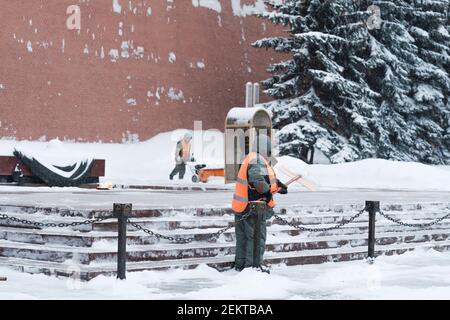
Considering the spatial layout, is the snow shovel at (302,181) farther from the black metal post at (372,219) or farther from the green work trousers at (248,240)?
the green work trousers at (248,240)

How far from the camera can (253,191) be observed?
10.2 metres

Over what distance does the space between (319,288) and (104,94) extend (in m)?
17.9

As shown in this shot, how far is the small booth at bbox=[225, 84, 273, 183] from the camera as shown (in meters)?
20.0

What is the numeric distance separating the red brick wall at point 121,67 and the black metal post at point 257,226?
15252 mm

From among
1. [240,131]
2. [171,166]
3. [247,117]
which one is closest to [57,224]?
[247,117]

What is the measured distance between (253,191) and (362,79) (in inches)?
766

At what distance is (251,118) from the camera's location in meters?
19.9

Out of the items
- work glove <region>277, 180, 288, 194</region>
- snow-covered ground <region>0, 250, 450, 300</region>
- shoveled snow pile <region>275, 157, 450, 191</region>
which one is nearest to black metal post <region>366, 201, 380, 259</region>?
snow-covered ground <region>0, 250, 450, 300</region>

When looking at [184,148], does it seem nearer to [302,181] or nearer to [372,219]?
[302,181]

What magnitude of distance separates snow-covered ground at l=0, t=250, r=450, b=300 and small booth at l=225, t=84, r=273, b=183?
902 centimetres

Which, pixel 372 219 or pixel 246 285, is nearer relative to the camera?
pixel 246 285

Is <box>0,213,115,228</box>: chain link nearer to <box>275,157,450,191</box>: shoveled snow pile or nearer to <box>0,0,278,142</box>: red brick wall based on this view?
<box>275,157,450,191</box>: shoveled snow pile

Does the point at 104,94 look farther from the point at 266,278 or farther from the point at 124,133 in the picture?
the point at 266,278
